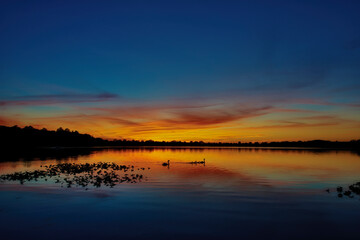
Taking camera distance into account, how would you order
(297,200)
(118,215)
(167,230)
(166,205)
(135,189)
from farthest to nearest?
1. (135,189)
2. (297,200)
3. (166,205)
4. (118,215)
5. (167,230)

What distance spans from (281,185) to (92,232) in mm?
24249

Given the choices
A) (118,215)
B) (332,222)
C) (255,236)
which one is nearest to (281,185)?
(332,222)

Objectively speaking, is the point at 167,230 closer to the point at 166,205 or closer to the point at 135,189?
the point at 166,205

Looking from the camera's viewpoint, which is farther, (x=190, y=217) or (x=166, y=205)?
(x=166, y=205)

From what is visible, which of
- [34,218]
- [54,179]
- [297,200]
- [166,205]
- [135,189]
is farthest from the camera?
[54,179]

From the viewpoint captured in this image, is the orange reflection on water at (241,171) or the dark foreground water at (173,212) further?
the orange reflection on water at (241,171)

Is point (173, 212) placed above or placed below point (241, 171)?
below

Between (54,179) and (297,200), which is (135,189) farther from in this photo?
(297,200)

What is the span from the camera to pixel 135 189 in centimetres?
2905

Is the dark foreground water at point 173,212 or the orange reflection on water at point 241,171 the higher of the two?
the orange reflection on water at point 241,171

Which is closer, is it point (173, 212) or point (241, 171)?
point (173, 212)

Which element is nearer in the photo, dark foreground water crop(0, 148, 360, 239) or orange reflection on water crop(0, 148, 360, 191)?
dark foreground water crop(0, 148, 360, 239)

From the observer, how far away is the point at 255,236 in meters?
Result: 15.5

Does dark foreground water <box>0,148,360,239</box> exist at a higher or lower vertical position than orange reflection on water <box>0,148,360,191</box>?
lower
